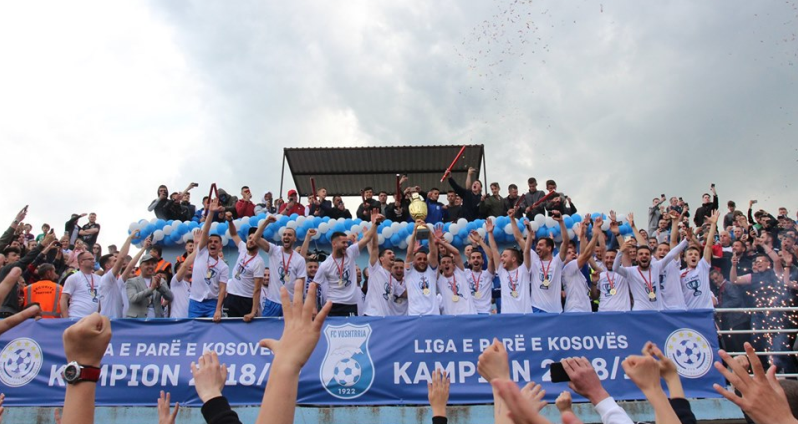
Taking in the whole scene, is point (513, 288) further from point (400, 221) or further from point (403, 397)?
point (400, 221)

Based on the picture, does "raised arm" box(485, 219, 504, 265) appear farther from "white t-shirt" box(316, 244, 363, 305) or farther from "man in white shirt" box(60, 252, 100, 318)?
"man in white shirt" box(60, 252, 100, 318)

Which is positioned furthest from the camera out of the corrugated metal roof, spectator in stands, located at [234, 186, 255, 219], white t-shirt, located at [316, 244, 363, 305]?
the corrugated metal roof

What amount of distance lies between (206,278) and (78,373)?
6639 millimetres

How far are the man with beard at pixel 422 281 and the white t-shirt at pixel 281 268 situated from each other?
151 centimetres

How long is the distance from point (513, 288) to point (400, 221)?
4.36 m

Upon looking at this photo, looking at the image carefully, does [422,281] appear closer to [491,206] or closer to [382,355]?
[382,355]

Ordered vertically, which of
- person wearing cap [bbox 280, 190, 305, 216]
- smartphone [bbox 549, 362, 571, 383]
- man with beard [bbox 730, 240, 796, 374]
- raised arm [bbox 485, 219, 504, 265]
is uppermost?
person wearing cap [bbox 280, 190, 305, 216]

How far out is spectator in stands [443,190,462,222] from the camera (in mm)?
12156

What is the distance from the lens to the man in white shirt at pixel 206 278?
27.5 feet

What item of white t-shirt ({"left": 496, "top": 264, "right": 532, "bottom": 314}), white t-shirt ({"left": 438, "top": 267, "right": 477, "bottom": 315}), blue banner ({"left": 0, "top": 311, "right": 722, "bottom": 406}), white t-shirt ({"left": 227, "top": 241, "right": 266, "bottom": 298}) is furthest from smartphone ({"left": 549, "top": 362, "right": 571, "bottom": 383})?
white t-shirt ({"left": 227, "top": 241, "right": 266, "bottom": 298})

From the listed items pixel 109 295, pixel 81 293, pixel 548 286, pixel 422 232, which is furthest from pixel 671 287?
pixel 81 293

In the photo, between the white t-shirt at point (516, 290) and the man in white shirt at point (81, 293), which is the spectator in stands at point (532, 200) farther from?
the man in white shirt at point (81, 293)

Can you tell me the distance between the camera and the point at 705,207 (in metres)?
13.9

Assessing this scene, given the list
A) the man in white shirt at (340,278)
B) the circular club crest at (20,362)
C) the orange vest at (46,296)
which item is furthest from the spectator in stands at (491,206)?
the circular club crest at (20,362)
